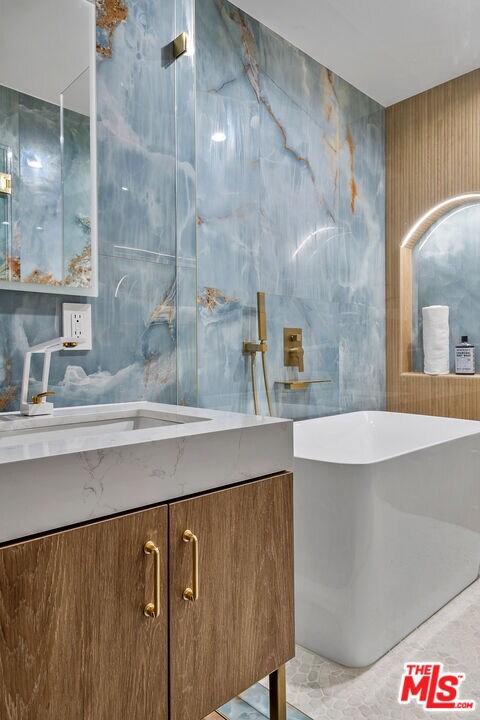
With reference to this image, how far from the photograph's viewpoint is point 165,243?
175cm

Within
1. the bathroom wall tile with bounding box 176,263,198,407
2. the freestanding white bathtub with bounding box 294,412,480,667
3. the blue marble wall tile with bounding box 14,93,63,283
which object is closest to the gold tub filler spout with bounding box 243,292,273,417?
the bathroom wall tile with bounding box 176,263,198,407

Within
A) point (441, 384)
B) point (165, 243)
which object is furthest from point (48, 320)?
point (441, 384)

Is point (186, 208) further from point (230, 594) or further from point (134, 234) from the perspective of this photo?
point (230, 594)

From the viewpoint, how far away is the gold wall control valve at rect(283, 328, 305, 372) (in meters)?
2.05

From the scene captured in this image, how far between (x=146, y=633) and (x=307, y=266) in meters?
1.53

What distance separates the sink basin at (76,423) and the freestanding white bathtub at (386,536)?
49 centimetres

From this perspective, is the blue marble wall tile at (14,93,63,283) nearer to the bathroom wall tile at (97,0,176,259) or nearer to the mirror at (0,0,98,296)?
the mirror at (0,0,98,296)

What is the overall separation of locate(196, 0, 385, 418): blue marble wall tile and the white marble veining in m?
0.74

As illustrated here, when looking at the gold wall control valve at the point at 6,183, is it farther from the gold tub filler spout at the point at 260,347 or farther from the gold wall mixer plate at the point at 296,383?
the gold wall mixer plate at the point at 296,383

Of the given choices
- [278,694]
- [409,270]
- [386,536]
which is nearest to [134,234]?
[409,270]

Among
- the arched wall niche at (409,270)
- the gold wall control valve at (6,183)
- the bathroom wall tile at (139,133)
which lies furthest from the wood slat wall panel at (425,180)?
the gold wall control valve at (6,183)

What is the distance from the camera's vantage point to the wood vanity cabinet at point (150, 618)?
0.78m

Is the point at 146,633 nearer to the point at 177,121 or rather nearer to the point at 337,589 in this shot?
the point at 337,589

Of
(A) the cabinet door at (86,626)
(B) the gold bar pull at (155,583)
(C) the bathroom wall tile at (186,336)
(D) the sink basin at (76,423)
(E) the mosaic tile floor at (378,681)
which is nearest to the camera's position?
(A) the cabinet door at (86,626)
